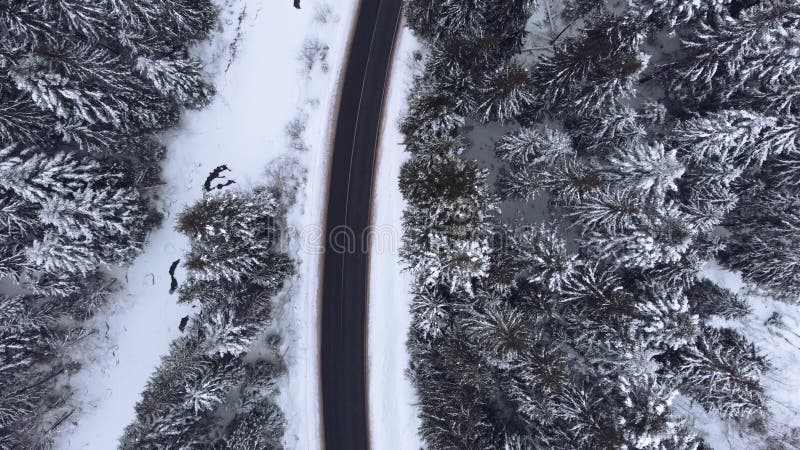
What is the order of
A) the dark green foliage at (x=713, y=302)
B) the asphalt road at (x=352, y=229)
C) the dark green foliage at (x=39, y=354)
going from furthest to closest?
the asphalt road at (x=352, y=229)
the dark green foliage at (x=713, y=302)
the dark green foliage at (x=39, y=354)

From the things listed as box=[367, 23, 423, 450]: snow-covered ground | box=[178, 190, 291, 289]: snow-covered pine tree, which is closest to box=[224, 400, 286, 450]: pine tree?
box=[367, 23, 423, 450]: snow-covered ground

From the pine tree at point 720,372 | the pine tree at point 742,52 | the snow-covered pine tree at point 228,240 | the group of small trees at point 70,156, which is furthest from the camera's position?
the snow-covered pine tree at point 228,240

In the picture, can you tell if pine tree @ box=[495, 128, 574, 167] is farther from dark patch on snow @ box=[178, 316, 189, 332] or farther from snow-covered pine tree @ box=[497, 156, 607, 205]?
dark patch on snow @ box=[178, 316, 189, 332]

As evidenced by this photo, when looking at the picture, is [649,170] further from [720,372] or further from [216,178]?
[216,178]

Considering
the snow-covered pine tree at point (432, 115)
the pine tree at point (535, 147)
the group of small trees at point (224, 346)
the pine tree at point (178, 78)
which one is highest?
the pine tree at point (178, 78)

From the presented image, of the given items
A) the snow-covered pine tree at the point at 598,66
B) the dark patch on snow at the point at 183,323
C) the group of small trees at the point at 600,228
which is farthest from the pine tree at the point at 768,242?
the dark patch on snow at the point at 183,323

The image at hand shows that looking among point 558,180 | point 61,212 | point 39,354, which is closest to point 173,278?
point 61,212

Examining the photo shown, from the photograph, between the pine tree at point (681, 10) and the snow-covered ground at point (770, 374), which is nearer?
the pine tree at point (681, 10)

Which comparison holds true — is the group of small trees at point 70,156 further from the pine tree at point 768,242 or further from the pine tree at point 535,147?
the pine tree at point 768,242
